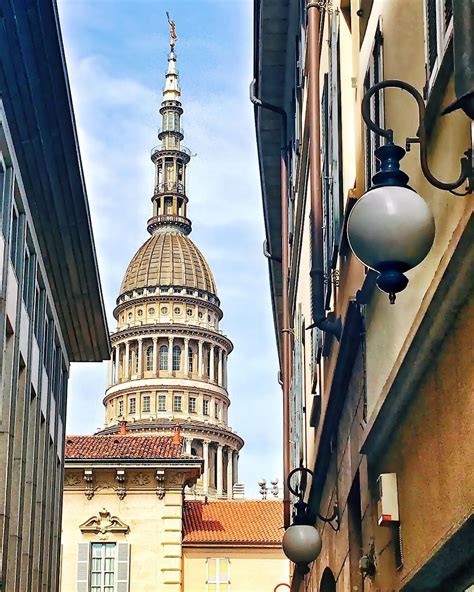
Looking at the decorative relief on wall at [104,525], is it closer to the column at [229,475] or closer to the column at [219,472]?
the column at [219,472]

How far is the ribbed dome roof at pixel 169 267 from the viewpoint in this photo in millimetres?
103375

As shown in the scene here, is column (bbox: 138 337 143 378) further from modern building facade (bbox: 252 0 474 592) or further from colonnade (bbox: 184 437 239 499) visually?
modern building facade (bbox: 252 0 474 592)

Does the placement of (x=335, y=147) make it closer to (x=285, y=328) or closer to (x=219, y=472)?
(x=285, y=328)

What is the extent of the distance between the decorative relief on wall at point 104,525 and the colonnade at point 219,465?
4994 centimetres

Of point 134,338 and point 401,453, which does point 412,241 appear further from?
point 134,338

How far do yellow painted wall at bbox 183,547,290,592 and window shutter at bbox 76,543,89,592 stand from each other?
12.9 ft

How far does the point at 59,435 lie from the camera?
29.3 m

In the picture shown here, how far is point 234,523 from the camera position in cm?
5278

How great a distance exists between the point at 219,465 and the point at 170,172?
2994 centimetres

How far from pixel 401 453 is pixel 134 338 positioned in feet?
313

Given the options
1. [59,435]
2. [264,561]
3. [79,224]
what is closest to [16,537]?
[79,224]

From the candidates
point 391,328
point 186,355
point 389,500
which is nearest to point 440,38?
point 391,328

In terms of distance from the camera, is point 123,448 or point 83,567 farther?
point 123,448

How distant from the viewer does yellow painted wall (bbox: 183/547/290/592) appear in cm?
4853
